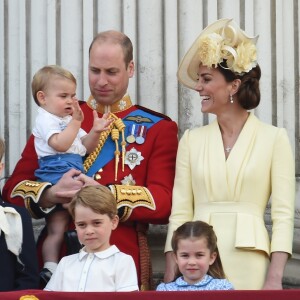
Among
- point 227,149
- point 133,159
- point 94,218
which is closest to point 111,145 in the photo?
point 133,159

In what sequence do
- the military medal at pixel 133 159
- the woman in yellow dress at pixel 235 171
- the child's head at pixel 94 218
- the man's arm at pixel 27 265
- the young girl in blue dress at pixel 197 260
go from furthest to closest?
the military medal at pixel 133 159, the woman in yellow dress at pixel 235 171, the man's arm at pixel 27 265, the child's head at pixel 94 218, the young girl in blue dress at pixel 197 260

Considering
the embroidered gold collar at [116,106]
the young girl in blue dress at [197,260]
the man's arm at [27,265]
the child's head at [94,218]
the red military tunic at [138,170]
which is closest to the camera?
the young girl in blue dress at [197,260]

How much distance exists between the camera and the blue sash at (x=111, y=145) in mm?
8547

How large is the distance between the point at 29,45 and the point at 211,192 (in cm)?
160

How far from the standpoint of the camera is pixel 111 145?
8609mm

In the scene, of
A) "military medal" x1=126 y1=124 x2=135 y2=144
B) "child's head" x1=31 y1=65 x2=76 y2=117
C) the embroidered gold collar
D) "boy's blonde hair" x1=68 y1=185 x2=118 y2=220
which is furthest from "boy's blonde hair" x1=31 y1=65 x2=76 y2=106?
"boy's blonde hair" x1=68 y1=185 x2=118 y2=220

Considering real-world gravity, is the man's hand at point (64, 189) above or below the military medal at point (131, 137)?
below

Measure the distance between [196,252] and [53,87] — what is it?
1190mm

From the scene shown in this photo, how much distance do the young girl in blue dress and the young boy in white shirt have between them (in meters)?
0.18

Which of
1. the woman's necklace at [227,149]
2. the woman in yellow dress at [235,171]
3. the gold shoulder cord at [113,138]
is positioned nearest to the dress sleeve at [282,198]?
the woman in yellow dress at [235,171]

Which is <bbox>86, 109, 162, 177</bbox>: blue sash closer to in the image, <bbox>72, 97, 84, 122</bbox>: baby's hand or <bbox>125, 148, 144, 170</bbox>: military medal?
<bbox>125, 148, 144, 170</bbox>: military medal

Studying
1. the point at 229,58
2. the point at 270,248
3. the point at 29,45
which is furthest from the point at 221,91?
the point at 29,45

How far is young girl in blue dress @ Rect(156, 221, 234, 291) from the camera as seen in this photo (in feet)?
25.2

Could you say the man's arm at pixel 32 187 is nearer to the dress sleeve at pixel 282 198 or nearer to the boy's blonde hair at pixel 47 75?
the boy's blonde hair at pixel 47 75
